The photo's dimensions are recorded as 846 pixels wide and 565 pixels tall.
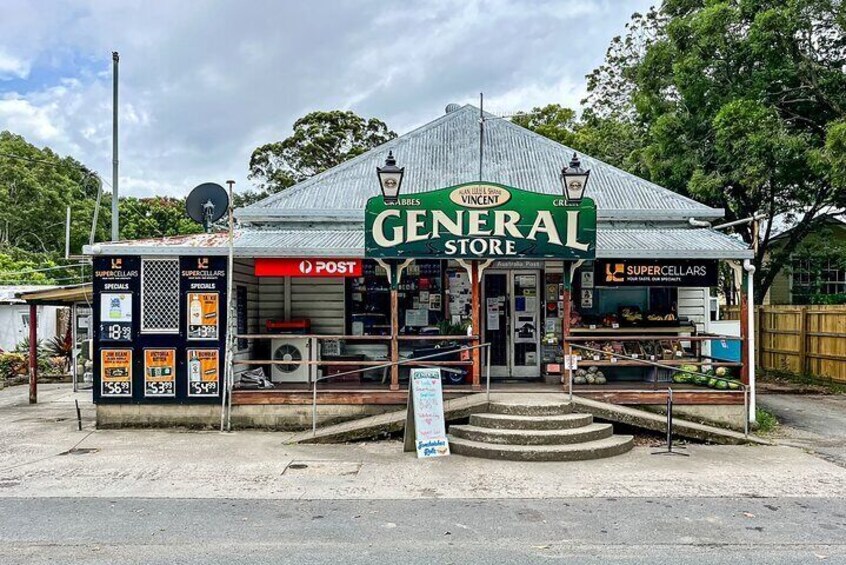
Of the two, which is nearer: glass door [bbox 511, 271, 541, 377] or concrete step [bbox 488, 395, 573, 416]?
concrete step [bbox 488, 395, 573, 416]

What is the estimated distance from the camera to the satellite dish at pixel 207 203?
1140 cm

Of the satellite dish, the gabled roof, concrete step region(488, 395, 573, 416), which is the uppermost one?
the gabled roof

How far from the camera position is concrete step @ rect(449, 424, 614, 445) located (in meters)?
9.16

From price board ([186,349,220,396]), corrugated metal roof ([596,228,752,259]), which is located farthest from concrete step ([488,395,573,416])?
price board ([186,349,220,396])

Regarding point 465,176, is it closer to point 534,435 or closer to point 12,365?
point 534,435

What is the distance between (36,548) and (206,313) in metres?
5.55

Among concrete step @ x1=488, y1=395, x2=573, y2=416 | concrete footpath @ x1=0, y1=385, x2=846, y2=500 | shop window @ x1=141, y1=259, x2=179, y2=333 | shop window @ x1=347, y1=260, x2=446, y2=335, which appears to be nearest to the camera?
concrete footpath @ x1=0, y1=385, x2=846, y2=500

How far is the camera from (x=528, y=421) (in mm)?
9539

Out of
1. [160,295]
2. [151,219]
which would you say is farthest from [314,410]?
[151,219]

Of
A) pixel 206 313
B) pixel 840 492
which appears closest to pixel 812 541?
pixel 840 492

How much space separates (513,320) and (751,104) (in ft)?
28.4

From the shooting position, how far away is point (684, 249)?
35.8ft

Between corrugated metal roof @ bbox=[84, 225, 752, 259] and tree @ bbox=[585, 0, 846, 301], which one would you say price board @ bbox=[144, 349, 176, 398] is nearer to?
corrugated metal roof @ bbox=[84, 225, 752, 259]

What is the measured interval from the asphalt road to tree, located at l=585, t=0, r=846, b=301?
10778mm
